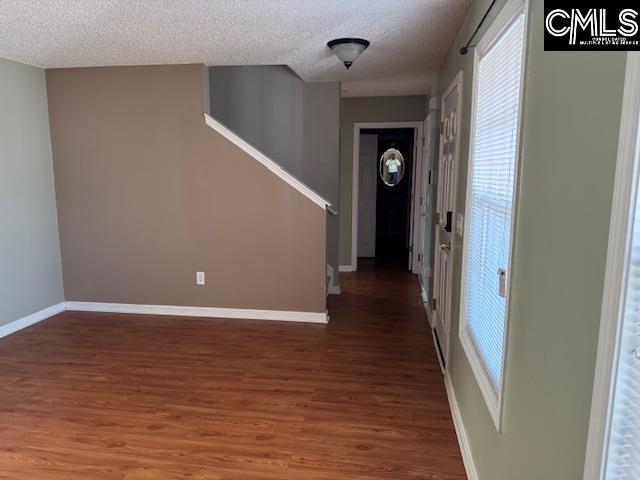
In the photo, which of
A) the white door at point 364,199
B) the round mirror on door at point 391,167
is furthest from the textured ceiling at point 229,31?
the round mirror on door at point 391,167

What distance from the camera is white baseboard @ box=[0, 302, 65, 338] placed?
3532mm

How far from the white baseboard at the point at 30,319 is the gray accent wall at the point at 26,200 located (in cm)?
4

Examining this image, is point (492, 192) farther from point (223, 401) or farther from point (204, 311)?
point (204, 311)

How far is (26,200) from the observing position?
3.70 meters

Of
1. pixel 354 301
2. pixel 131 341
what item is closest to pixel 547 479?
pixel 131 341

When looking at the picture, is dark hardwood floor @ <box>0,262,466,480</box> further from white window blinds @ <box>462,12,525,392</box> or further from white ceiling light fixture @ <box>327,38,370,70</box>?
white ceiling light fixture @ <box>327,38,370,70</box>

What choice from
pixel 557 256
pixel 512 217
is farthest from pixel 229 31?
pixel 557 256

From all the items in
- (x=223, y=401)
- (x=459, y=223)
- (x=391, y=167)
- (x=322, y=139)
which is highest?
(x=322, y=139)

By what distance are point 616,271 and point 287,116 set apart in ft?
13.4

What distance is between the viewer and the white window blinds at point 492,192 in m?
1.53

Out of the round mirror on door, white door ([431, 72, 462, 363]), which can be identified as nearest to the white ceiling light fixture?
white door ([431, 72, 462, 363])

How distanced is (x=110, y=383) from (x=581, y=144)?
2.87 meters

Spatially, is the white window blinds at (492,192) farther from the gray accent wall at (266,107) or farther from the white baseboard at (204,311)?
the gray accent wall at (266,107)

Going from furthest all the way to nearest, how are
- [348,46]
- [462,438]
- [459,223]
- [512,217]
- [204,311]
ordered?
[204,311] → [348,46] → [459,223] → [462,438] → [512,217]
